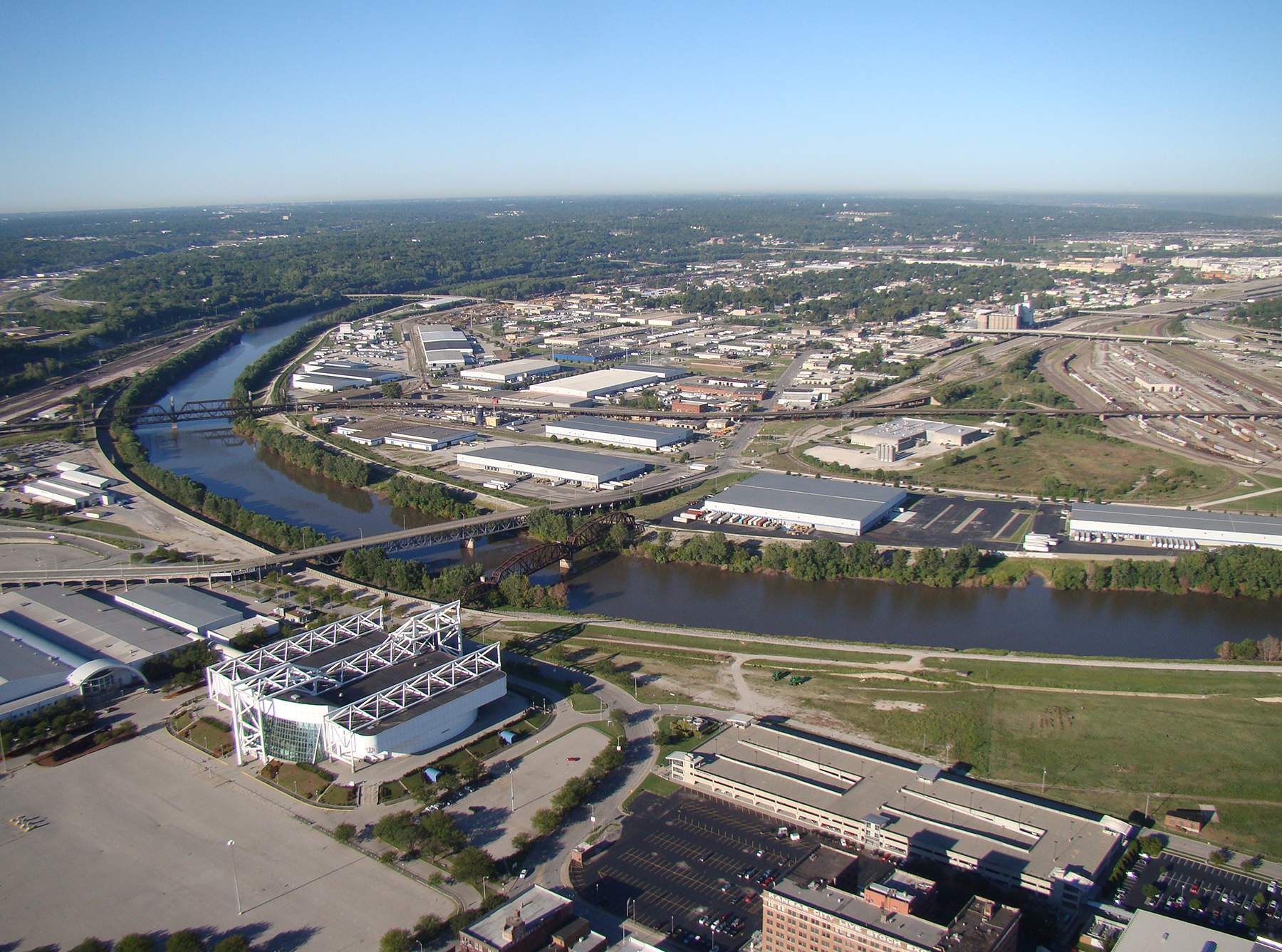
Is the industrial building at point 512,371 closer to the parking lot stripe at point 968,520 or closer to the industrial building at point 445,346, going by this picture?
the industrial building at point 445,346

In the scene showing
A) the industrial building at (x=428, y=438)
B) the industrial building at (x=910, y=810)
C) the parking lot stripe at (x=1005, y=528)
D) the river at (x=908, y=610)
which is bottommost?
the river at (x=908, y=610)

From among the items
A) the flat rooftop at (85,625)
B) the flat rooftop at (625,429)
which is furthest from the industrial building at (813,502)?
the flat rooftop at (85,625)

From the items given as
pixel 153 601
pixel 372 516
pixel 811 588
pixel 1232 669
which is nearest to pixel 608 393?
pixel 372 516

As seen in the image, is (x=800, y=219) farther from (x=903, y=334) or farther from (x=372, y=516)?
(x=372, y=516)

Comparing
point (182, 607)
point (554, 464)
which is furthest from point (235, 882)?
point (554, 464)

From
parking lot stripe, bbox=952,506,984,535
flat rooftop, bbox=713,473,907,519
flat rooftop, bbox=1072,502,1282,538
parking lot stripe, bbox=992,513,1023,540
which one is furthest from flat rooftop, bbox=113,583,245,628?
flat rooftop, bbox=1072,502,1282,538
